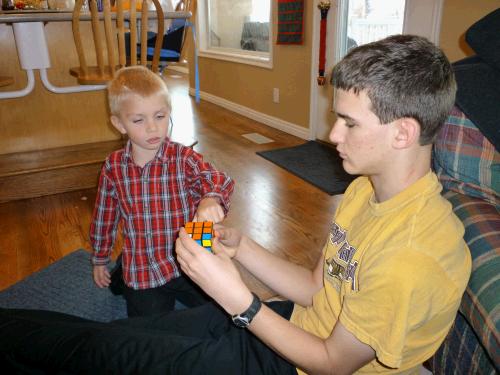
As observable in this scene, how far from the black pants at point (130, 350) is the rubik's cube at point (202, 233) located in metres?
0.25

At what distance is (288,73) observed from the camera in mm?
4031

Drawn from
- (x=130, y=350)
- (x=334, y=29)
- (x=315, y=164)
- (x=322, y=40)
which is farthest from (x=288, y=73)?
(x=130, y=350)

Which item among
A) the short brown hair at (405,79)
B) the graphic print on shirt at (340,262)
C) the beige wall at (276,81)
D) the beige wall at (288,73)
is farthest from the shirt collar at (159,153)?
the beige wall at (276,81)

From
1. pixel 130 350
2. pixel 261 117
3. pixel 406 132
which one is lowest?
pixel 261 117

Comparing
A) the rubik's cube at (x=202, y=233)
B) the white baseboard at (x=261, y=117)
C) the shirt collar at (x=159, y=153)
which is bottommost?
the white baseboard at (x=261, y=117)

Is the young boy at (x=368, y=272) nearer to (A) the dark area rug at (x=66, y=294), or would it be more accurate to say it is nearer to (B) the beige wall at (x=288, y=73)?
(A) the dark area rug at (x=66, y=294)

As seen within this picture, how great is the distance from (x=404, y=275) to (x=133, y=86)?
95 centimetres

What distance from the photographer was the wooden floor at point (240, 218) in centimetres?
206

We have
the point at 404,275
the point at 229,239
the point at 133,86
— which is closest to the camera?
the point at 404,275

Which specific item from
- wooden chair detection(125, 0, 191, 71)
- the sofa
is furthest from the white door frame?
the sofa

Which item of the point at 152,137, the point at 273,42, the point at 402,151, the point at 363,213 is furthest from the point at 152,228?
the point at 273,42

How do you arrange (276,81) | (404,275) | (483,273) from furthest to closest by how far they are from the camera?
(276,81), (483,273), (404,275)

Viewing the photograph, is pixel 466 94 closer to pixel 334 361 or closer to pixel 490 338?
pixel 490 338

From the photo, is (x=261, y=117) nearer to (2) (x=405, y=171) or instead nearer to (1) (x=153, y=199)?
(1) (x=153, y=199)
